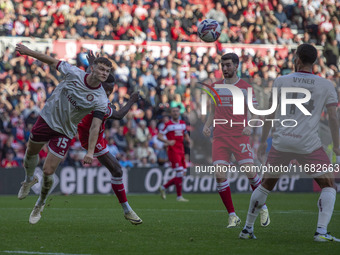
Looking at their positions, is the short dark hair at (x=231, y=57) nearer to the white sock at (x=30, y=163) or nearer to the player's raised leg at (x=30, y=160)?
the player's raised leg at (x=30, y=160)

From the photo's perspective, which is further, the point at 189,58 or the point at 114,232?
the point at 189,58

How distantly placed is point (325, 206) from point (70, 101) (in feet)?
13.3

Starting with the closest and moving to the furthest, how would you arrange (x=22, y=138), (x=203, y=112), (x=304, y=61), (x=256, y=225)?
(x=304, y=61) → (x=256, y=225) → (x=22, y=138) → (x=203, y=112)

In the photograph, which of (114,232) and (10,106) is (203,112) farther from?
(114,232)

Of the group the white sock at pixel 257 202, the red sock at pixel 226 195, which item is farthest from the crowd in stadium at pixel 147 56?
the white sock at pixel 257 202

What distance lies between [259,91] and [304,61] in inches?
683

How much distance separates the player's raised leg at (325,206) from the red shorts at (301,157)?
0.20 metres

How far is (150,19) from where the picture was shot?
27109 mm

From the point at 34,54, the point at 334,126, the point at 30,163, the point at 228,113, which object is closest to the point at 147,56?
the point at 228,113

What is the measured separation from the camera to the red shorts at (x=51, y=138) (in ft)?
33.1

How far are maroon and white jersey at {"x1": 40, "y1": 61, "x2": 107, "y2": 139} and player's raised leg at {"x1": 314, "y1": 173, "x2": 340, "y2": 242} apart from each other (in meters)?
3.54

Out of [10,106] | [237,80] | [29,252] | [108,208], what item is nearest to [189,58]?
[10,106]

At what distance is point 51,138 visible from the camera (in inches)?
407

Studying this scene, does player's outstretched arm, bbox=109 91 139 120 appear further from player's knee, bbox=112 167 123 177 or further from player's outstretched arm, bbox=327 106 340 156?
player's outstretched arm, bbox=327 106 340 156
